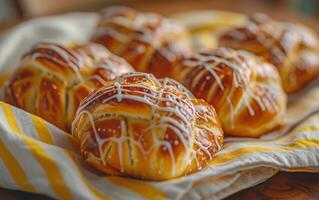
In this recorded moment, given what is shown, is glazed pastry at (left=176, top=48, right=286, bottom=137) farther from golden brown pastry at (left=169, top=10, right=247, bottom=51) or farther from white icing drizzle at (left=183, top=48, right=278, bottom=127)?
golden brown pastry at (left=169, top=10, right=247, bottom=51)

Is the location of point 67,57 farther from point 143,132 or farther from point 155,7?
point 155,7

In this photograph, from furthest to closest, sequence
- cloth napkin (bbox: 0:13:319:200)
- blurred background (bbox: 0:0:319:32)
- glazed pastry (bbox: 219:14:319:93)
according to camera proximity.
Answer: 1. blurred background (bbox: 0:0:319:32)
2. glazed pastry (bbox: 219:14:319:93)
3. cloth napkin (bbox: 0:13:319:200)

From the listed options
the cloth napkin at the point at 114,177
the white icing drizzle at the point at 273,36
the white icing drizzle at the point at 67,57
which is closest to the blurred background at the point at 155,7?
the white icing drizzle at the point at 273,36

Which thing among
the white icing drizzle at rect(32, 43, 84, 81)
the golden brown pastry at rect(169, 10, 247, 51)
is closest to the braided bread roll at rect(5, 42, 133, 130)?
the white icing drizzle at rect(32, 43, 84, 81)

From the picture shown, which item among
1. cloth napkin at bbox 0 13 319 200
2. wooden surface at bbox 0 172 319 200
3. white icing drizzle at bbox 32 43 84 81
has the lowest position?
wooden surface at bbox 0 172 319 200

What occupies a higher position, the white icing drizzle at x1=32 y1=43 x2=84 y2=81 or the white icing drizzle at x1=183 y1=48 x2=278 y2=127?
the white icing drizzle at x1=32 y1=43 x2=84 y2=81

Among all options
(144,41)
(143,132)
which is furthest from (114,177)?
(144,41)

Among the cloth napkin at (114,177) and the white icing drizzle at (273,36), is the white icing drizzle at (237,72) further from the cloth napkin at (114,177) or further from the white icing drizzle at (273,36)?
the white icing drizzle at (273,36)
